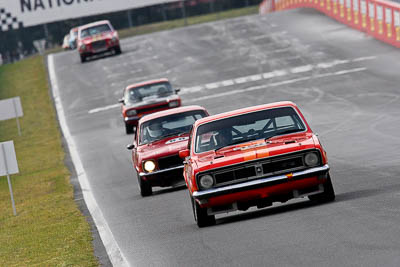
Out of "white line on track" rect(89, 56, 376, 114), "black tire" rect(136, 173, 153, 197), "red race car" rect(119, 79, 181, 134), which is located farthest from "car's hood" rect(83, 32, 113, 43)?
"black tire" rect(136, 173, 153, 197)

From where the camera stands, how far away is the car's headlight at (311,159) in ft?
37.4

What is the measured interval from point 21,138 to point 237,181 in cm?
2451

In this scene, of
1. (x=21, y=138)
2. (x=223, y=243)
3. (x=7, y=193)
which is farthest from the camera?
(x=21, y=138)

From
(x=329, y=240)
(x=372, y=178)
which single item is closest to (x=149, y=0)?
(x=372, y=178)

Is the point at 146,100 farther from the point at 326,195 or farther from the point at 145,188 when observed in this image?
the point at 326,195

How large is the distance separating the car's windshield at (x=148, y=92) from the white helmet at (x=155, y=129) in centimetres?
1128

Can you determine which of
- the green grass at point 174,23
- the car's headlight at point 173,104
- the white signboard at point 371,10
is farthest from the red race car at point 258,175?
the green grass at point 174,23

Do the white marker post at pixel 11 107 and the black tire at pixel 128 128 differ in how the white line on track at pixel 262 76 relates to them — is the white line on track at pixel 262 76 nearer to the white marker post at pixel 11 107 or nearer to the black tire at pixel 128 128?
the white marker post at pixel 11 107

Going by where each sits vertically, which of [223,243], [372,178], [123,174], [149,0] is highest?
[223,243]

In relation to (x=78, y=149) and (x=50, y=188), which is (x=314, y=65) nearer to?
(x=78, y=149)

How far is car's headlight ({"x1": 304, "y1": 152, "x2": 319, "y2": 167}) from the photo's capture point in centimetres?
1141

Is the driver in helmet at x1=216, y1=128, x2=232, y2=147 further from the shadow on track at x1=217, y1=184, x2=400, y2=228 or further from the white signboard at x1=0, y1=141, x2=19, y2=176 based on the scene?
the white signboard at x1=0, y1=141, x2=19, y2=176

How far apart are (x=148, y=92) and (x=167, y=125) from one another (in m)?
11.9

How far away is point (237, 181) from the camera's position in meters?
11.4
